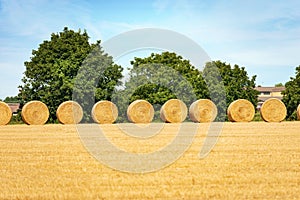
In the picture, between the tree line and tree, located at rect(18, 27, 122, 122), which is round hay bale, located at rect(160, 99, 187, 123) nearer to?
the tree line

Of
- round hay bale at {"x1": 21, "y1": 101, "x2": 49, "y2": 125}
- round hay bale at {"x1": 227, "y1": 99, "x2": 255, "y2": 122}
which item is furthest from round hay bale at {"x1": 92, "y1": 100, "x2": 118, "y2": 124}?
round hay bale at {"x1": 227, "y1": 99, "x2": 255, "y2": 122}

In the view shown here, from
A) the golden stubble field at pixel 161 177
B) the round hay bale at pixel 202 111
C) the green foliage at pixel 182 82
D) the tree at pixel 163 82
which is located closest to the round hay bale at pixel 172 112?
the round hay bale at pixel 202 111

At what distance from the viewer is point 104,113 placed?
30484 mm

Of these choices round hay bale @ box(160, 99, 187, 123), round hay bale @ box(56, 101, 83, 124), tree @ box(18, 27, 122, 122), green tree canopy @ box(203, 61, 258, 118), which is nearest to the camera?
round hay bale @ box(56, 101, 83, 124)

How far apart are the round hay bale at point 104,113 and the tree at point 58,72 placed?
837cm

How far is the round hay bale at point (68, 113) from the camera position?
29.7 metres

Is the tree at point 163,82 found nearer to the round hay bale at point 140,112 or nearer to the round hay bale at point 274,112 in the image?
the round hay bale at point 140,112

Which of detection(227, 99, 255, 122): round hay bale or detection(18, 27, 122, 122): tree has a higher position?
detection(18, 27, 122, 122): tree

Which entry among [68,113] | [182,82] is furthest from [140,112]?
[182,82]

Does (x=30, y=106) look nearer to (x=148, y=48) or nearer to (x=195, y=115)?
(x=195, y=115)

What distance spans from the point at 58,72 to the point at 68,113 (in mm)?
10334

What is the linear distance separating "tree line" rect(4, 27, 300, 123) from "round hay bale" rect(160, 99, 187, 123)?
13.9 ft

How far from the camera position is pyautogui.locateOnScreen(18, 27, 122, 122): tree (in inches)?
1537

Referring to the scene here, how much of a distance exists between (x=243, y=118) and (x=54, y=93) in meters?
15.5
